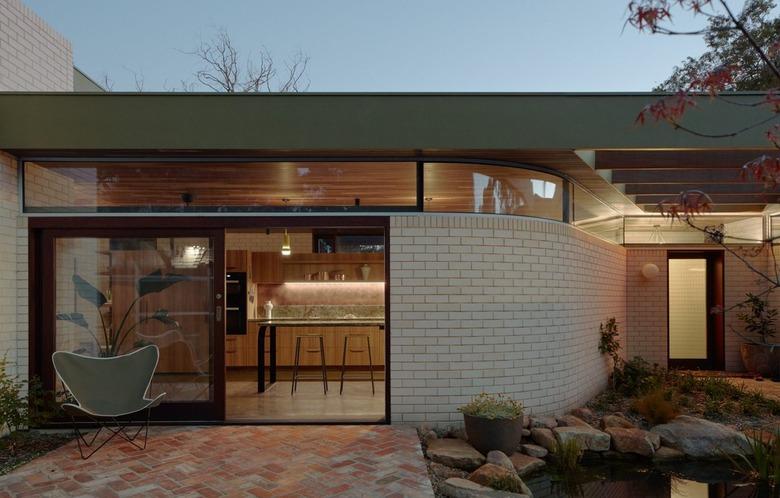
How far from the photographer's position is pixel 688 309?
10.4m

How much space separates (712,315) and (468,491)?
25.3 feet

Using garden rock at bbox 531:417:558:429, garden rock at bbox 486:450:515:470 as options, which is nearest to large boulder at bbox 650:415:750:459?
garden rock at bbox 531:417:558:429

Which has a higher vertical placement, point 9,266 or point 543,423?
point 9,266

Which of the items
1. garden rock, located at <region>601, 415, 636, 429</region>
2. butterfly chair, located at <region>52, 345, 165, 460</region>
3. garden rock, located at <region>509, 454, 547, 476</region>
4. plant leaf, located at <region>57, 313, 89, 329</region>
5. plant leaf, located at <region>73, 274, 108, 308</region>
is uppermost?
plant leaf, located at <region>73, 274, 108, 308</region>

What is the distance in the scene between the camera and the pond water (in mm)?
4812

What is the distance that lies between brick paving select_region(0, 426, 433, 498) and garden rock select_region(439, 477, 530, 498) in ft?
0.57

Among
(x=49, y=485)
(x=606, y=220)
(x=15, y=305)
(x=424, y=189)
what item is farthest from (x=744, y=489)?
(x=15, y=305)

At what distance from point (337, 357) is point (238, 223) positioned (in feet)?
15.2

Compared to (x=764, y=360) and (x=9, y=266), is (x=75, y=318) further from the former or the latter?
(x=764, y=360)

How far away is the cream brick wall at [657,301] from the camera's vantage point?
978cm

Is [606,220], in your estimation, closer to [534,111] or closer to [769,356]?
[769,356]

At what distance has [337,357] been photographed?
9820mm

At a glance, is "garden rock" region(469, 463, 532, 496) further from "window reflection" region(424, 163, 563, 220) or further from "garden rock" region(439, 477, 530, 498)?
"window reflection" region(424, 163, 563, 220)

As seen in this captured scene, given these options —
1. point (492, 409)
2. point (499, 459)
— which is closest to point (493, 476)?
point (499, 459)
